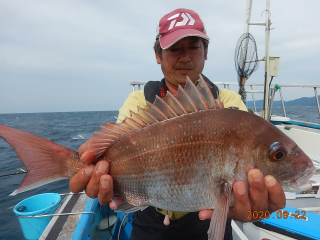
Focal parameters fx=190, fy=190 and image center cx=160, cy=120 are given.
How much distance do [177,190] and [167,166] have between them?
0.22 meters

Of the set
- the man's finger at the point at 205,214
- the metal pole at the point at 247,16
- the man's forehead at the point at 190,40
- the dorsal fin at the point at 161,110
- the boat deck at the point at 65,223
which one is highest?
the metal pole at the point at 247,16

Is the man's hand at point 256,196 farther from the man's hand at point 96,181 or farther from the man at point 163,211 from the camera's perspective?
the man's hand at point 96,181

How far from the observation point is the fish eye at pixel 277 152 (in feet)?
5.02

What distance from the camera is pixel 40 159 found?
1820 mm

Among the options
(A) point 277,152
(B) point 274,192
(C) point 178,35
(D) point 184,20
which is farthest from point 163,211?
(D) point 184,20

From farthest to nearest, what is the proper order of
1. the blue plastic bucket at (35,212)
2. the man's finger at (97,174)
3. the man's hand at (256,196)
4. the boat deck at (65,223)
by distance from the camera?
the blue plastic bucket at (35,212) → the boat deck at (65,223) → the man's finger at (97,174) → the man's hand at (256,196)

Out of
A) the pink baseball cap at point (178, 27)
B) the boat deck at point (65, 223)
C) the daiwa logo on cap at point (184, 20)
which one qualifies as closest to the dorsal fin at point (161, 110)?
the pink baseball cap at point (178, 27)

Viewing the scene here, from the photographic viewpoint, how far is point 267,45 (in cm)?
490

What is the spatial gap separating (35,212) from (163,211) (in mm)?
3133

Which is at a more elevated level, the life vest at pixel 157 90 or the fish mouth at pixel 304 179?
the life vest at pixel 157 90

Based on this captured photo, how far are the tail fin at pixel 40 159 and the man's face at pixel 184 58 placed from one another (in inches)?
61.4

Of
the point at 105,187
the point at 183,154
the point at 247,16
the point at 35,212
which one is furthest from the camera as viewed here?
the point at 247,16

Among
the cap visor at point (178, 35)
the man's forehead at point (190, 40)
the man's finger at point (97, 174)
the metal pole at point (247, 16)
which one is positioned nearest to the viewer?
the man's finger at point (97, 174)

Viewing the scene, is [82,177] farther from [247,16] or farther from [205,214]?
[247,16]
